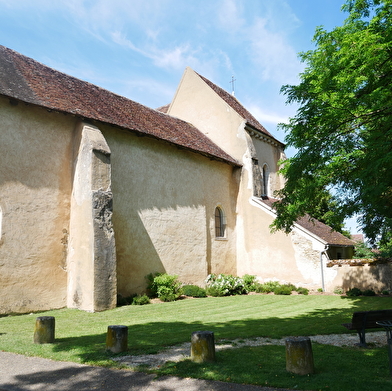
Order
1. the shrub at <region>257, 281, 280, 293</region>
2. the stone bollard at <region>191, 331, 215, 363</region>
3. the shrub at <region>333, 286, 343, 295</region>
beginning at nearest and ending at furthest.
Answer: the stone bollard at <region>191, 331, 215, 363</region> < the shrub at <region>333, 286, 343, 295</region> < the shrub at <region>257, 281, 280, 293</region>

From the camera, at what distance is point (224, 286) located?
1695 cm

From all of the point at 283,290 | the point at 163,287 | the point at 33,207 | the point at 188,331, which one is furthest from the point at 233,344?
the point at 283,290

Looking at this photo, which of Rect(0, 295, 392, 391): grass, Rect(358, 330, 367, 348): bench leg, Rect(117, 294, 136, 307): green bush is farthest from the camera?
Rect(117, 294, 136, 307): green bush

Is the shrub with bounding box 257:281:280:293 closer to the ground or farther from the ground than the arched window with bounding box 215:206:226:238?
closer to the ground

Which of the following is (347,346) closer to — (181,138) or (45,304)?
(45,304)

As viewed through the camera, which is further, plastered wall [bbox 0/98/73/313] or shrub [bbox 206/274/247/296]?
shrub [bbox 206/274/247/296]

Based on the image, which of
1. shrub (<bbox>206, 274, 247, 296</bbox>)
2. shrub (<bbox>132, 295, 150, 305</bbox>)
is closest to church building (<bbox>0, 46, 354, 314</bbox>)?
shrub (<bbox>132, 295, 150, 305</bbox>)

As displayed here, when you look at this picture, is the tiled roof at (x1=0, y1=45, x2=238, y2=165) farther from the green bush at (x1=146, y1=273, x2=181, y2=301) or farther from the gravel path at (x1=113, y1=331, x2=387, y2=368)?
the gravel path at (x1=113, y1=331, x2=387, y2=368)

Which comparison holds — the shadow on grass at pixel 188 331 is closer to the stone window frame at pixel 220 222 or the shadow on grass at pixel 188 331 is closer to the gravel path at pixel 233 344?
the gravel path at pixel 233 344

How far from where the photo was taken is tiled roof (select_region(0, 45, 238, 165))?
1284 centimetres

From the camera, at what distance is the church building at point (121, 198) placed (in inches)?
472

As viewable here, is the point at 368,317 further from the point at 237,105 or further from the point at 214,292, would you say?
the point at 237,105

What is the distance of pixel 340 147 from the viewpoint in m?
8.76

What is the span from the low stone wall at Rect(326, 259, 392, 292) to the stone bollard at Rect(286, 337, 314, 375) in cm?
1277
